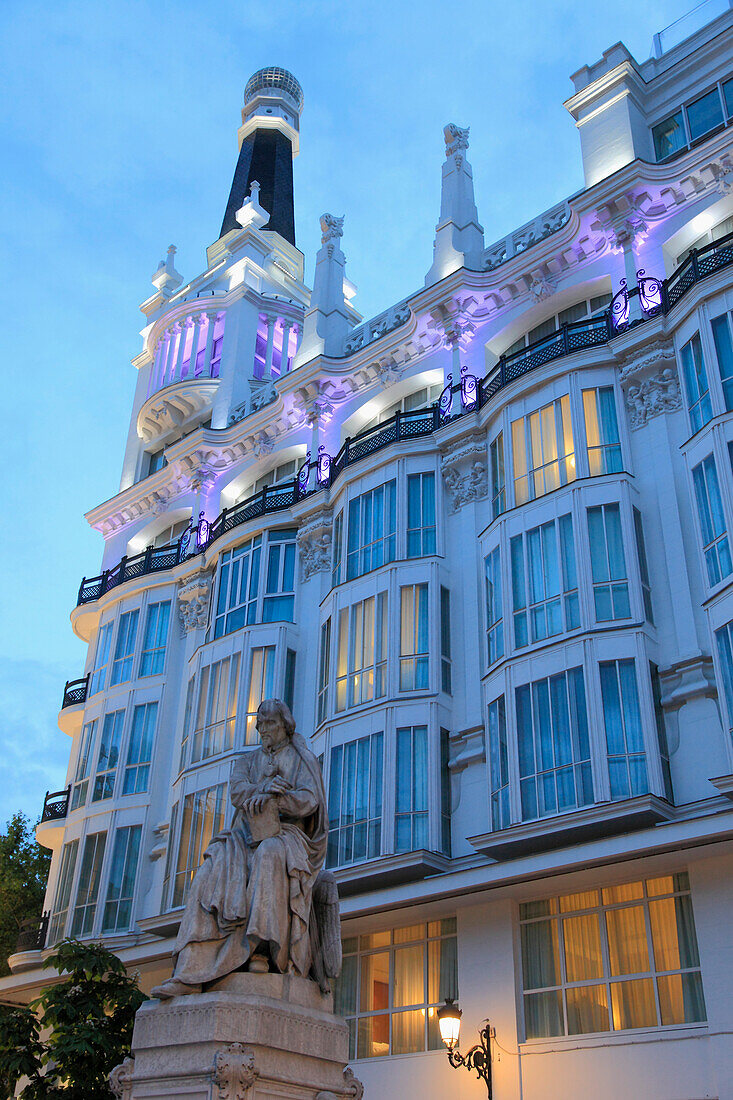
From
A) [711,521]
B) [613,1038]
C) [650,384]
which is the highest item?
[650,384]

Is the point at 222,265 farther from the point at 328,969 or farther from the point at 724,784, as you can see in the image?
the point at 328,969

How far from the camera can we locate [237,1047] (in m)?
7.68

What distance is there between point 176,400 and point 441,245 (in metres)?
12.1

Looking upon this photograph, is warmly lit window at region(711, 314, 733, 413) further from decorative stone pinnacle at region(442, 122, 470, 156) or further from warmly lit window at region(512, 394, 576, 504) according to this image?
decorative stone pinnacle at region(442, 122, 470, 156)

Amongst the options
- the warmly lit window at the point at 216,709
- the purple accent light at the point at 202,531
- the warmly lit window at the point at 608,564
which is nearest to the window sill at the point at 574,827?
the warmly lit window at the point at 608,564

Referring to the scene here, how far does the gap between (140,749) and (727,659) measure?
17.5m

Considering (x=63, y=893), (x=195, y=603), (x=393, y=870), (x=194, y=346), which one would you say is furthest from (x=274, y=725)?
(x=194, y=346)

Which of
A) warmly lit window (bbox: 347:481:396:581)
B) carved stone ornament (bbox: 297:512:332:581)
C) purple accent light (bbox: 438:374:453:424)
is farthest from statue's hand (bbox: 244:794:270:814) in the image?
carved stone ornament (bbox: 297:512:332:581)

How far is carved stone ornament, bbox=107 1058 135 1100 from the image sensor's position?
27.0ft

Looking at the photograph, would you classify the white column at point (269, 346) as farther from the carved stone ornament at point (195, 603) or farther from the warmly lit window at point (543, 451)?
the warmly lit window at point (543, 451)

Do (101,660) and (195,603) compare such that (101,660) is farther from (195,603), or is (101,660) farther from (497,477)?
(497,477)

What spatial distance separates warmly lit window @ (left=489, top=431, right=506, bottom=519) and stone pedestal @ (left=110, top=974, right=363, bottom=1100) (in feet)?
53.0

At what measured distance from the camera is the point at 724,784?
55.1 ft

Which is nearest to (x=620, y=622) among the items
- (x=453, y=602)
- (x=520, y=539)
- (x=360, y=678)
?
(x=520, y=539)
